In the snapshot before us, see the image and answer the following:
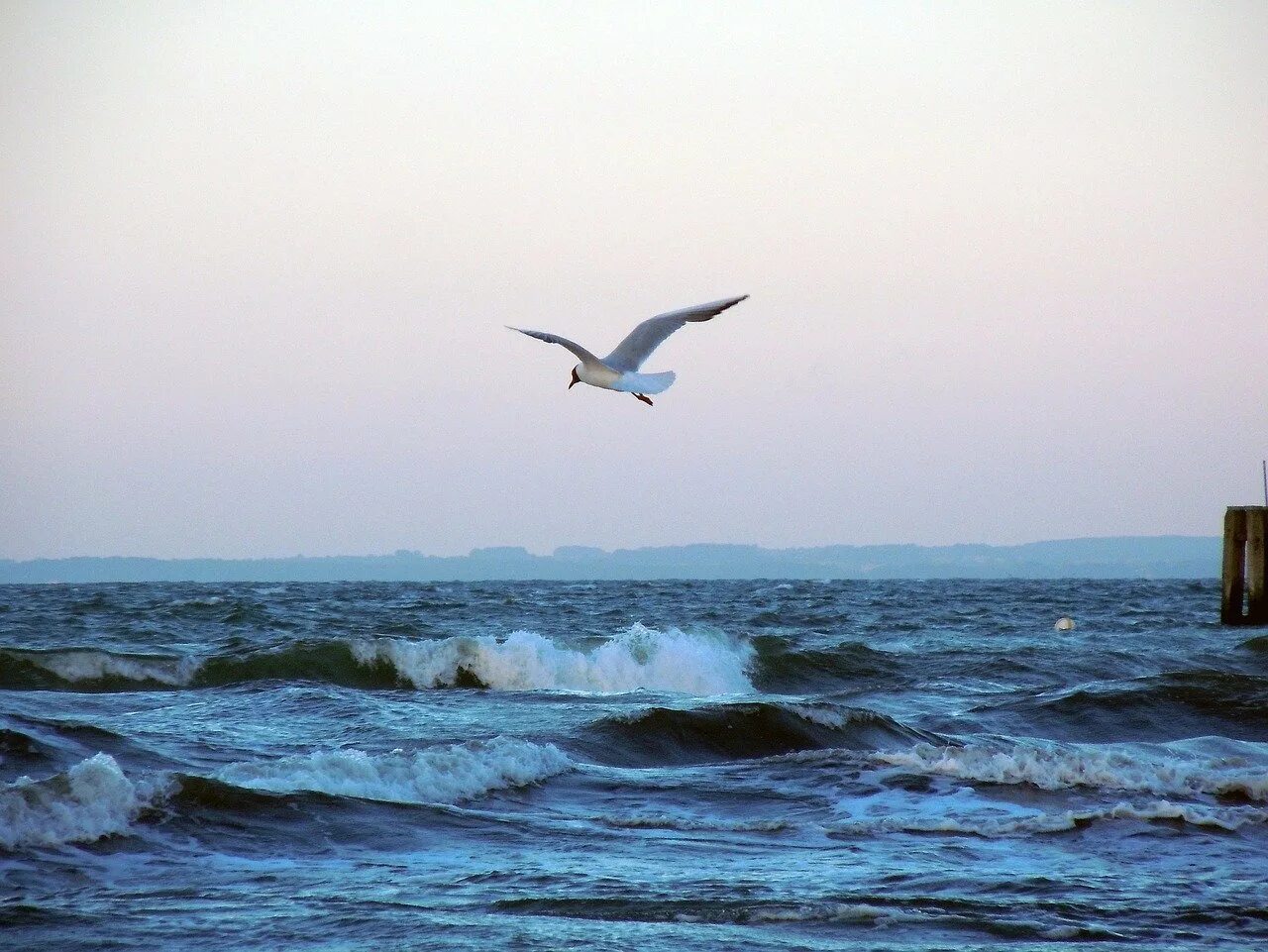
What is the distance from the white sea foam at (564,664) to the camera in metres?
18.9

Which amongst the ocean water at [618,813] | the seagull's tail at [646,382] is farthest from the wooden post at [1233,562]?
the seagull's tail at [646,382]

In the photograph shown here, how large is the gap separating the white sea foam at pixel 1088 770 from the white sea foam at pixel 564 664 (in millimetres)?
7909

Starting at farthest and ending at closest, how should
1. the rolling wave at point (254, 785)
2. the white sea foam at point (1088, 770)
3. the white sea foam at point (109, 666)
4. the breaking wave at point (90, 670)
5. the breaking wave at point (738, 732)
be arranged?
the white sea foam at point (109, 666)
the breaking wave at point (90, 670)
the breaking wave at point (738, 732)
the white sea foam at point (1088, 770)
the rolling wave at point (254, 785)

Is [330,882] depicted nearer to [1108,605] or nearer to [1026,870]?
[1026,870]

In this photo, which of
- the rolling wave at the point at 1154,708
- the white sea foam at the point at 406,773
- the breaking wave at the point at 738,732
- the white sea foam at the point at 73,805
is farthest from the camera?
the rolling wave at the point at 1154,708

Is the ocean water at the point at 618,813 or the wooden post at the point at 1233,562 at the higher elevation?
the wooden post at the point at 1233,562

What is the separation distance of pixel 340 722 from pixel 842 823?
5411mm

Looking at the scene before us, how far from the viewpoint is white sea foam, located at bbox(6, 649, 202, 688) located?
17.3 meters

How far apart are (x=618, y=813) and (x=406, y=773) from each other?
4.85 feet

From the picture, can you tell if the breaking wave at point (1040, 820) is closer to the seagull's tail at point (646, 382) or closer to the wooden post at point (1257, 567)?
the seagull's tail at point (646, 382)

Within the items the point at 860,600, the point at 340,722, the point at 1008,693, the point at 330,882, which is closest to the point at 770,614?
the point at 860,600

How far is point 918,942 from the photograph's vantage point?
227 inches

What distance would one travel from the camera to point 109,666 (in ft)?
57.9

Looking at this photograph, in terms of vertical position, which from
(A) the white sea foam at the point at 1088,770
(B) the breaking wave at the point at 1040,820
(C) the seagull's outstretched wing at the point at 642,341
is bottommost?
(B) the breaking wave at the point at 1040,820
